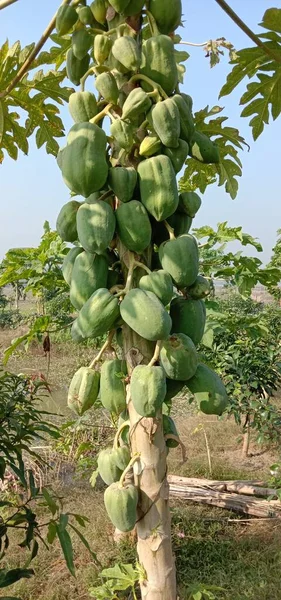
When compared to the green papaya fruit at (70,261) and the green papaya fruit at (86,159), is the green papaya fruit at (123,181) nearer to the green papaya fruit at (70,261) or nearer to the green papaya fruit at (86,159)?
the green papaya fruit at (86,159)

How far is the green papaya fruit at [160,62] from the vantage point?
102 cm

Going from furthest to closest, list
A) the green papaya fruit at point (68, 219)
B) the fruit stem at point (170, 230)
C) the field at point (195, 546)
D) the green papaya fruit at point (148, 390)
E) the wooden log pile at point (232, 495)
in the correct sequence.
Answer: the wooden log pile at point (232, 495) → the field at point (195, 546) → the green papaya fruit at point (68, 219) → the fruit stem at point (170, 230) → the green papaya fruit at point (148, 390)

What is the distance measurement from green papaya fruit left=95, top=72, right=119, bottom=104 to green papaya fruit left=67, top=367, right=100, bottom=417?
58cm

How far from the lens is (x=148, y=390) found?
0.94m

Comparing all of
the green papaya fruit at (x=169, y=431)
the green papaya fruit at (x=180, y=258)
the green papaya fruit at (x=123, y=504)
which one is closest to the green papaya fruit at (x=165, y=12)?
the green papaya fruit at (x=180, y=258)

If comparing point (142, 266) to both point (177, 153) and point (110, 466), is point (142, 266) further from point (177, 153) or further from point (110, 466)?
point (110, 466)

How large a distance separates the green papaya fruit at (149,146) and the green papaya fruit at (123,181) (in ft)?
0.15

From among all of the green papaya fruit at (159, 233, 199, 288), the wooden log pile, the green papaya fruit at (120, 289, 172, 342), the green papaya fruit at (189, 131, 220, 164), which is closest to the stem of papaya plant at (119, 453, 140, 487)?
the green papaya fruit at (120, 289, 172, 342)

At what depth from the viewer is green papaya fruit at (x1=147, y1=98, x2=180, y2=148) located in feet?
3.20

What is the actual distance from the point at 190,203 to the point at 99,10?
0.47 meters

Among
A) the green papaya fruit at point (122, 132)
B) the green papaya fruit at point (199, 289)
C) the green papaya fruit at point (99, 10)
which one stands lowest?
the green papaya fruit at point (199, 289)

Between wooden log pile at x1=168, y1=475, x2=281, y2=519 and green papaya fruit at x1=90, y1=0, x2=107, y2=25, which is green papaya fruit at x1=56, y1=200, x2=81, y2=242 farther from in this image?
wooden log pile at x1=168, y1=475, x2=281, y2=519

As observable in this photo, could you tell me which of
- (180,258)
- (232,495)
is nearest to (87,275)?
(180,258)

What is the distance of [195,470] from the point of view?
4.86m
